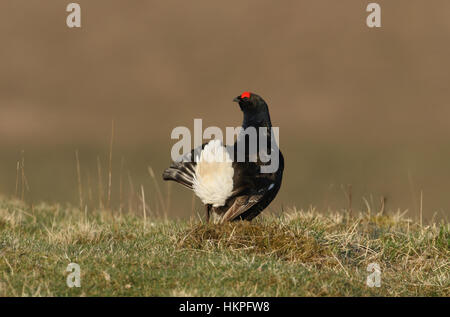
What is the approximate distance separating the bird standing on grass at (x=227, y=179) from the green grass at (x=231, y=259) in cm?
32

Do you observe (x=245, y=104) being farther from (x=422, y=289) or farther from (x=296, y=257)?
(x=422, y=289)

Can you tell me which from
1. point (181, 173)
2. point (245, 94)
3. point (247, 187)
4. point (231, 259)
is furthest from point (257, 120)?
point (231, 259)

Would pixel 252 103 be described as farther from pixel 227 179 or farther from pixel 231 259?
pixel 231 259

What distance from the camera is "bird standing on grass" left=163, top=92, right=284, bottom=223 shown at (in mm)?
7066

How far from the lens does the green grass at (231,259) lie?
5191 mm

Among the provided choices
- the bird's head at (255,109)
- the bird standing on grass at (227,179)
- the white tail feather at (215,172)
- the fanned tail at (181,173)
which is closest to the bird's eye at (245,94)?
the bird's head at (255,109)

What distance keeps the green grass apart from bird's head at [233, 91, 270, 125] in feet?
4.13

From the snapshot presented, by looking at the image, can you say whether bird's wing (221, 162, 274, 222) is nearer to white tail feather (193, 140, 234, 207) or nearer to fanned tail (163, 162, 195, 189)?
white tail feather (193, 140, 234, 207)

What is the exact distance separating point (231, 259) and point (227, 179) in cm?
134

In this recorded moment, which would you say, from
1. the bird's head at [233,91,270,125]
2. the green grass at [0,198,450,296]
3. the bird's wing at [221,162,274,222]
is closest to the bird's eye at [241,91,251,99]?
the bird's head at [233,91,270,125]

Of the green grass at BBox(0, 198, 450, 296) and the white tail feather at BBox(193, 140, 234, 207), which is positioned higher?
the white tail feather at BBox(193, 140, 234, 207)

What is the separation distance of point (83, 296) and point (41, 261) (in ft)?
3.50

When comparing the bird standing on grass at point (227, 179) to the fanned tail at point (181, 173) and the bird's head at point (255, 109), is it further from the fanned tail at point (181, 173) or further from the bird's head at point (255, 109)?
the bird's head at point (255, 109)
